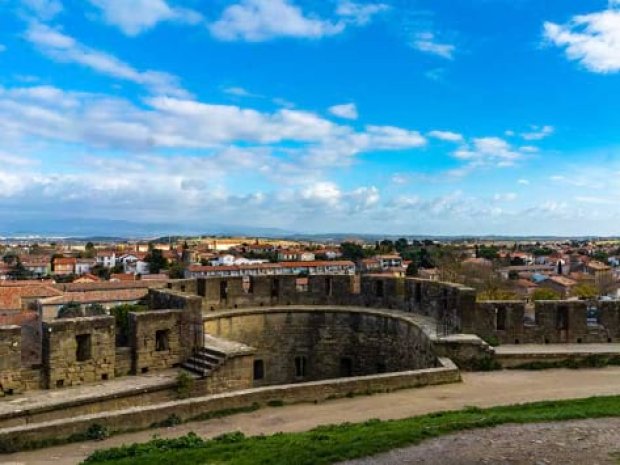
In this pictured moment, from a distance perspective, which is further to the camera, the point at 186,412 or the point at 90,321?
the point at 90,321

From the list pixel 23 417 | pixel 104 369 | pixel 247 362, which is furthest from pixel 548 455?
pixel 104 369

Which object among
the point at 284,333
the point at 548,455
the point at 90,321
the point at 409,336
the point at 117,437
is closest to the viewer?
the point at 548,455

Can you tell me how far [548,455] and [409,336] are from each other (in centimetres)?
844

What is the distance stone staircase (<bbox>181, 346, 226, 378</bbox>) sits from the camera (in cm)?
1236

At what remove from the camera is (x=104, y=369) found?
1228 centimetres

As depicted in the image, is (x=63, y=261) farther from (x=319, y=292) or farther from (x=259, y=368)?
(x=259, y=368)

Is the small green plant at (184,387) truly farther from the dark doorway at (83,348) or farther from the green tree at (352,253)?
the green tree at (352,253)

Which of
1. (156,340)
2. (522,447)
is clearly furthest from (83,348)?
(522,447)

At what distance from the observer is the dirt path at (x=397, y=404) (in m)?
8.38

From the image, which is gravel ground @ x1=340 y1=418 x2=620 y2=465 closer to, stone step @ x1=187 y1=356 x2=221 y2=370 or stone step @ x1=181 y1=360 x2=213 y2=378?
stone step @ x1=181 y1=360 x2=213 y2=378

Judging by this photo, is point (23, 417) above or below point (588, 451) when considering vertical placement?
below

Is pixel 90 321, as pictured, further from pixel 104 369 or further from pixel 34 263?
pixel 34 263

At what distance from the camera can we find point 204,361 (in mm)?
12883

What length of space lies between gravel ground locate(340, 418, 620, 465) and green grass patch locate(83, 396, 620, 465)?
23 centimetres
